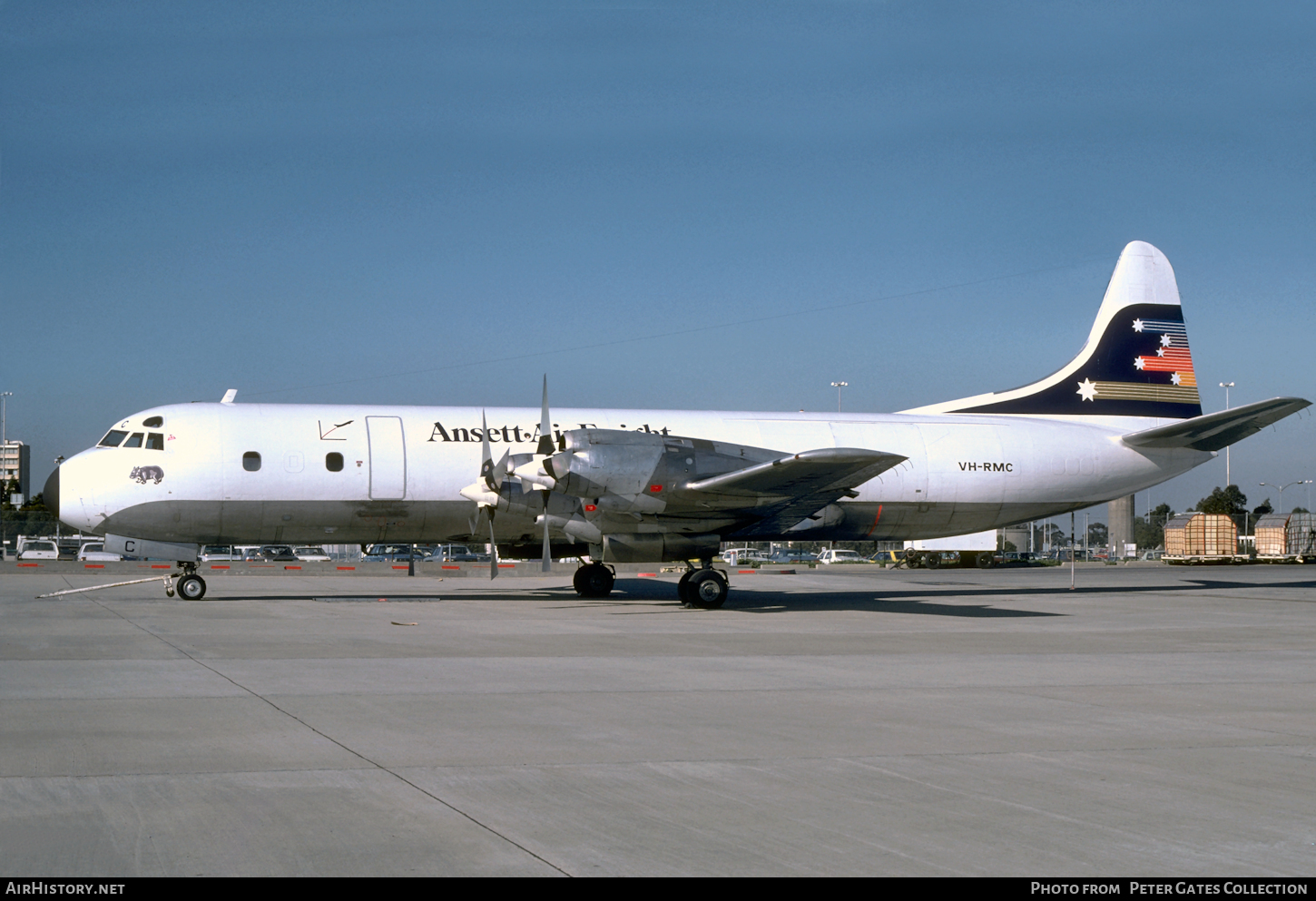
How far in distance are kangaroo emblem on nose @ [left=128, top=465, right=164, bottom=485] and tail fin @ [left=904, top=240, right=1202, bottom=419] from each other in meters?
18.2

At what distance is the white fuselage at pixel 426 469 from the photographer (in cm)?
2303

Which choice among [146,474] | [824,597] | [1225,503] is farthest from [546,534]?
[1225,503]

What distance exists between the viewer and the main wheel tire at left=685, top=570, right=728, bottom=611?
75.4ft

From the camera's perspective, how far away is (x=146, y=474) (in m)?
23.0

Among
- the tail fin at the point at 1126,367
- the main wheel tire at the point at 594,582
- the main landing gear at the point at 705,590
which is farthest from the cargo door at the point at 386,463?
the tail fin at the point at 1126,367

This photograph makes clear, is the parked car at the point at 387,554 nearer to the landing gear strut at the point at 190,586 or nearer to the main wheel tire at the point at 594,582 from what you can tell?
the main wheel tire at the point at 594,582

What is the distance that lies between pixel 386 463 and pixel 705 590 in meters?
7.14

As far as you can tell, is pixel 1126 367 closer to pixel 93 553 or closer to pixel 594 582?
pixel 594 582

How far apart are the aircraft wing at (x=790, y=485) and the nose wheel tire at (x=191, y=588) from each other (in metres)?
10.3

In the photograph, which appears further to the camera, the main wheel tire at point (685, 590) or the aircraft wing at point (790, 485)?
the main wheel tire at point (685, 590)

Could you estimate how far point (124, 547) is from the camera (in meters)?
23.2

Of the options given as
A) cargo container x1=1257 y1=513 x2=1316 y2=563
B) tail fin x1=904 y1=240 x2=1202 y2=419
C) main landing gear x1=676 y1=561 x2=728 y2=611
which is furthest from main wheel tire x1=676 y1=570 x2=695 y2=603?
cargo container x1=1257 y1=513 x2=1316 y2=563

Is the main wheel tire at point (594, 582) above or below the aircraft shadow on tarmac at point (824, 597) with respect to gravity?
above

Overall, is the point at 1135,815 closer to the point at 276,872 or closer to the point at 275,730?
the point at 276,872
